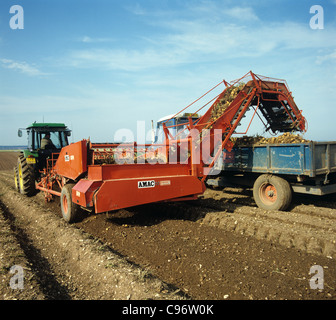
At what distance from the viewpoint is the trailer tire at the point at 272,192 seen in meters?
6.61

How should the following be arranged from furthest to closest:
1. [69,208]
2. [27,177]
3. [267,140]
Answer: [27,177]
[267,140]
[69,208]

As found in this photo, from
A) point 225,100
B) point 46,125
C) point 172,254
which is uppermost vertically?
point 225,100

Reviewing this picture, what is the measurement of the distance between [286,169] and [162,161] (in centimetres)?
287

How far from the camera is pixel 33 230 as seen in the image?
624 centimetres

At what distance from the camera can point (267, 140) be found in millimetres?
7453

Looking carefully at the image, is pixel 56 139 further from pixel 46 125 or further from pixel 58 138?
pixel 46 125

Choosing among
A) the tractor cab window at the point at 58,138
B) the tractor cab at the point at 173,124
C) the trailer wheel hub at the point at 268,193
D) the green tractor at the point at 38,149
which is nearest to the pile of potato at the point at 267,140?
the trailer wheel hub at the point at 268,193

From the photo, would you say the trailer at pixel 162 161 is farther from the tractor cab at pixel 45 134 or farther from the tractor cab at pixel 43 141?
the tractor cab at pixel 45 134

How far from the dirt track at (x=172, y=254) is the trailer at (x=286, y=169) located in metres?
0.49

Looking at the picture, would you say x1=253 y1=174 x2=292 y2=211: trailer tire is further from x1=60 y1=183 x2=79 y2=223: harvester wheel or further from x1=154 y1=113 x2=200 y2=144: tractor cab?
x1=60 y1=183 x2=79 y2=223: harvester wheel

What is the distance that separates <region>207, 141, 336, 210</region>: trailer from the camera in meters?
6.29

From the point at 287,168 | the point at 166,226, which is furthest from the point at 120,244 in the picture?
A: the point at 287,168

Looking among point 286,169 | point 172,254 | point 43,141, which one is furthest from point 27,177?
point 286,169

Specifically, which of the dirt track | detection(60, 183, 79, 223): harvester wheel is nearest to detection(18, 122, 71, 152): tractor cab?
the dirt track
